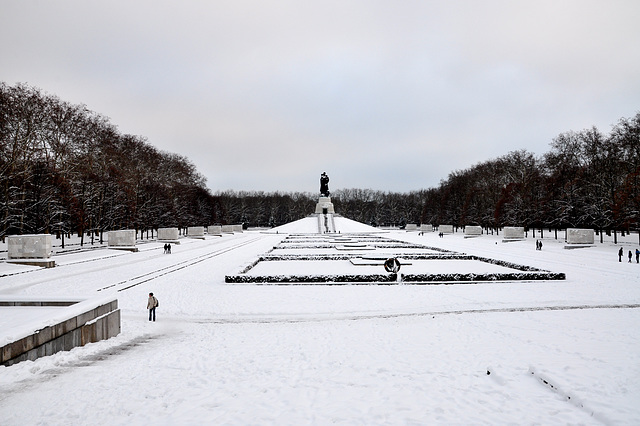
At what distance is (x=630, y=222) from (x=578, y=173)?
1341cm

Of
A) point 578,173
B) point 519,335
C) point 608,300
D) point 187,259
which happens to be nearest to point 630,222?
point 578,173

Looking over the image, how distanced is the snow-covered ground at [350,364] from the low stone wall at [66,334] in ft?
0.81

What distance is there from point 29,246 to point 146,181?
105ft

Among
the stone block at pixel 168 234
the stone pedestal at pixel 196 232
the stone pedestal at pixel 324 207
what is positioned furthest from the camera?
the stone pedestal at pixel 324 207

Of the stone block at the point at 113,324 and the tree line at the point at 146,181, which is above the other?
the tree line at the point at 146,181

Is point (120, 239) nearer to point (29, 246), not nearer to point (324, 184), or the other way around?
point (29, 246)

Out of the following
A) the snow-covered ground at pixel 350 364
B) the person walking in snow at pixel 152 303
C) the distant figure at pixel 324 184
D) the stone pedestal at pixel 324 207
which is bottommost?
the snow-covered ground at pixel 350 364

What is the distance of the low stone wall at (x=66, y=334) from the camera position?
717cm

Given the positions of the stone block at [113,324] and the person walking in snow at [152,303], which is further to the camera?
the person walking in snow at [152,303]

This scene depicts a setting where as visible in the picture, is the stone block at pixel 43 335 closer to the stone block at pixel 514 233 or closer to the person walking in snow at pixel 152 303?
the person walking in snow at pixel 152 303

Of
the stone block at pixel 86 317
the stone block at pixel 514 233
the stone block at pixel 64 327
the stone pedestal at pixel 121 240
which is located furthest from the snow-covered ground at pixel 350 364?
the stone block at pixel 514 233

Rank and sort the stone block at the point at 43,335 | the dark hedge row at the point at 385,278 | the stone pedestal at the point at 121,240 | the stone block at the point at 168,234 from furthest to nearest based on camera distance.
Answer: the stone block at the point at 168,234, the stone pedestal at the point at 121,240, the dark hedge row at the point at 385,278, the stone block at the point at 43,335

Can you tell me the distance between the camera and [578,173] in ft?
155

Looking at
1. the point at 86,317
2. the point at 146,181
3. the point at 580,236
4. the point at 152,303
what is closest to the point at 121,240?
the point at 146,181
